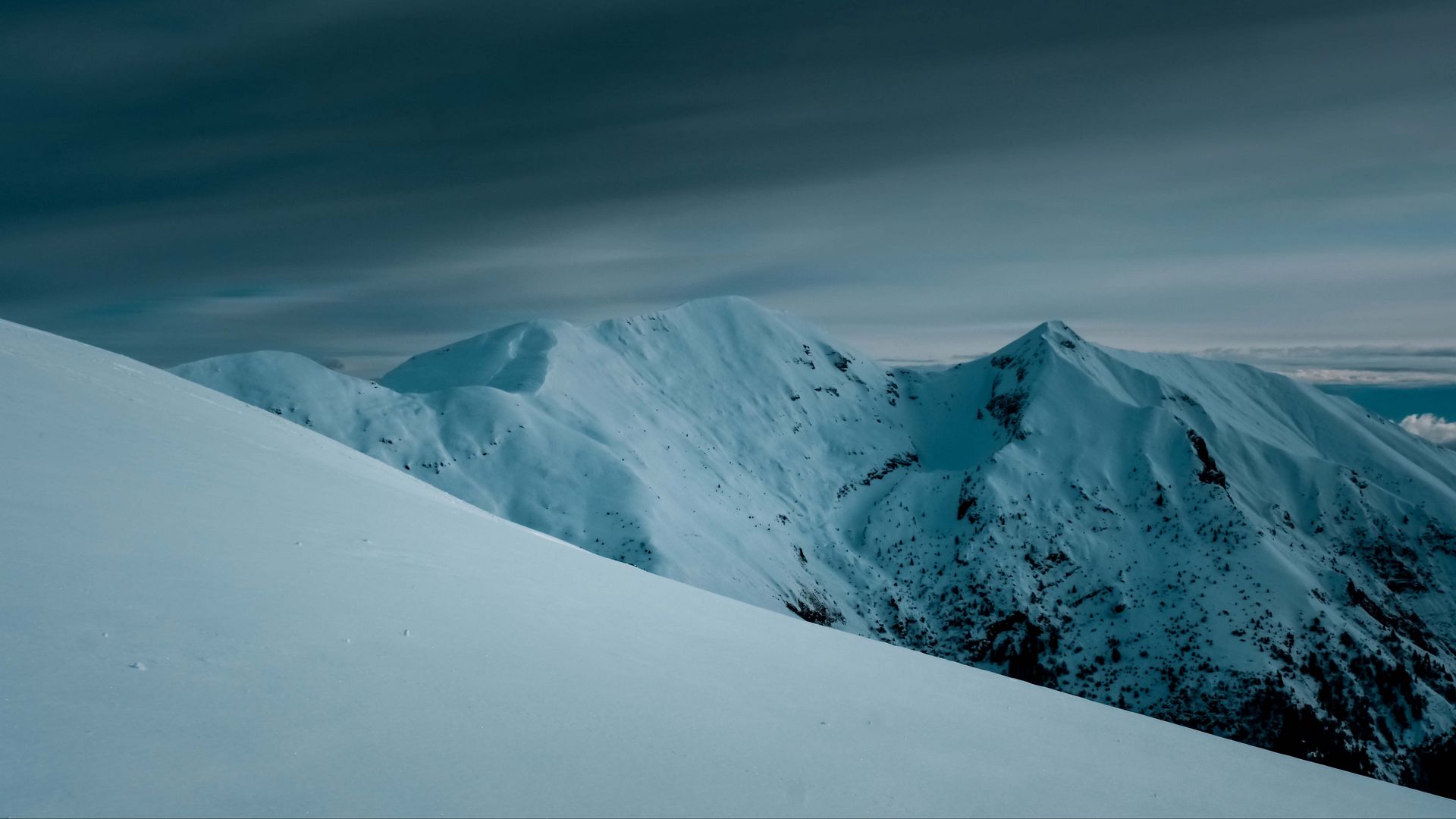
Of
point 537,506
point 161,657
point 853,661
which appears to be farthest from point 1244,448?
point 161,657

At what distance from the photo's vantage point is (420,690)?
5078 mm

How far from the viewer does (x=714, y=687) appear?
6.60 meters

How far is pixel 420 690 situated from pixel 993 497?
8345 cm

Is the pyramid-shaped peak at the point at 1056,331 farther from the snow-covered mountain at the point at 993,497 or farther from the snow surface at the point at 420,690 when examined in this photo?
the snow surface at the point at 420,690

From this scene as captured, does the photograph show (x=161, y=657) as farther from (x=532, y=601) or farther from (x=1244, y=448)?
(x=1244, y=448)

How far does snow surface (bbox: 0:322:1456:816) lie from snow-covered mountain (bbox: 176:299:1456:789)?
43567 millimetres

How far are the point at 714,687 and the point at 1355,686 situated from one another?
7893 centimetres

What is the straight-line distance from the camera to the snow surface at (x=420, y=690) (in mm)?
3922

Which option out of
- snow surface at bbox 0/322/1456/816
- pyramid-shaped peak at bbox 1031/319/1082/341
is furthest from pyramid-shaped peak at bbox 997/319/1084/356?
snow surface at bbox 0/322/1456/816

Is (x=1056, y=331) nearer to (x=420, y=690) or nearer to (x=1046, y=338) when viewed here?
(x=1046, y=338)

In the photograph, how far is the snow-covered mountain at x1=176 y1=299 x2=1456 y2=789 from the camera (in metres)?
58.6

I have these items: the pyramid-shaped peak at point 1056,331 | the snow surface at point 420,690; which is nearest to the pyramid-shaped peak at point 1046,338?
the pyramid-shaped peak at point 1056,331

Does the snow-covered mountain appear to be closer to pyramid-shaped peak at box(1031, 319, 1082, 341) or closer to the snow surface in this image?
pyramid-shaped peak at box(1031, 319, 1082, 341)

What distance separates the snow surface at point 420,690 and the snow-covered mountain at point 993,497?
43.6 metres
